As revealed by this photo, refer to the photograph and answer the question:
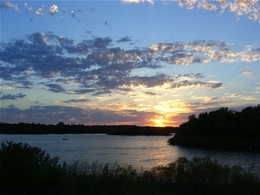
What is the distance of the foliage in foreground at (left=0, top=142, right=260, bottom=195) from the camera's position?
14.4 m

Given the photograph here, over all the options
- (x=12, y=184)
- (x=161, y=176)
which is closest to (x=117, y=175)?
(x=161, y=176)

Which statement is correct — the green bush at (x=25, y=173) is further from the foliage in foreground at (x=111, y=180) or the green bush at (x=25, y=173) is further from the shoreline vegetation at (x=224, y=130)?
the shoreline vegetation at (x=224, y=130)

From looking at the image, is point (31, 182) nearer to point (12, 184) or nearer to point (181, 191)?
point (12, 184)

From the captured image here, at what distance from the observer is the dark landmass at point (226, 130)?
3428 inches

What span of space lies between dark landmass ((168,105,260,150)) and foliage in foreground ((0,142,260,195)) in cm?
7327

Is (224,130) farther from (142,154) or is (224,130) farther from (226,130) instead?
(142,154)

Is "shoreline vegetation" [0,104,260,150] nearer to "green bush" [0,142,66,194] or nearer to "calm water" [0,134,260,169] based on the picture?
"calm water" [0,134,260,169]

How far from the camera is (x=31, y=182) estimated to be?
14.8 meters

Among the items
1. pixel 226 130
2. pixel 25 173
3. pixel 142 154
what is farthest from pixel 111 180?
pixel 226 130

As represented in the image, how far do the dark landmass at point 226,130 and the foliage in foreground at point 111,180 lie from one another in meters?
73.3

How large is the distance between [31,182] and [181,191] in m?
6.99

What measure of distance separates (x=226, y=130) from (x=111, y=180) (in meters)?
80.0

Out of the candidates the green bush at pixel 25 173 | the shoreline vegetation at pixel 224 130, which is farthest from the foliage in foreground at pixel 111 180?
the shoreline vegetation at pixel 224 130

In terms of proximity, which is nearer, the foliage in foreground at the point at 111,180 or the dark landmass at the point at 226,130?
the foliage in foreground at the point at 111,180
